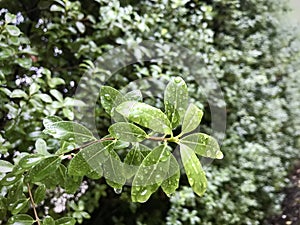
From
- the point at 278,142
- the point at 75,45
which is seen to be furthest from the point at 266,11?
the point at 75,45

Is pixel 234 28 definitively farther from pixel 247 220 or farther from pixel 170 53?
pixel 247 220

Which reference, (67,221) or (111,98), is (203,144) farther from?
(67,221)

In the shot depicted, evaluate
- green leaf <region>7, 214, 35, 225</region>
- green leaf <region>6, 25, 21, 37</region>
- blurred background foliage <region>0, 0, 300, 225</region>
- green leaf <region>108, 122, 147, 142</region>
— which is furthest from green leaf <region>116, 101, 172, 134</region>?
green leaf <region>6, 25, 21, 37</region>

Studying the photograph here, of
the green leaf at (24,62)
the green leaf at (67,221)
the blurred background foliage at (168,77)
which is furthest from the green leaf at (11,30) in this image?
the green leaf at (67,221)

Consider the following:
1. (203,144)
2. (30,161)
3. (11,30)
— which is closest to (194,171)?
(203,144)

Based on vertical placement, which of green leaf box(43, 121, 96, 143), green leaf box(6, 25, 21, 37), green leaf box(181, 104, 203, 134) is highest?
green leaf box(6, 25, 21, 37)

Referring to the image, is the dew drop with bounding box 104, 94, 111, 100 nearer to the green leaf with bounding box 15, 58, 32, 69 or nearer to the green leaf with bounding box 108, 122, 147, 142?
the green leaf with bounding box 108, 122, 147, 142

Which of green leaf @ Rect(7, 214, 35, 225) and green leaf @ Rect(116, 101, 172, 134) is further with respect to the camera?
green leaf @ Rect(7, 214, 35, 225)
